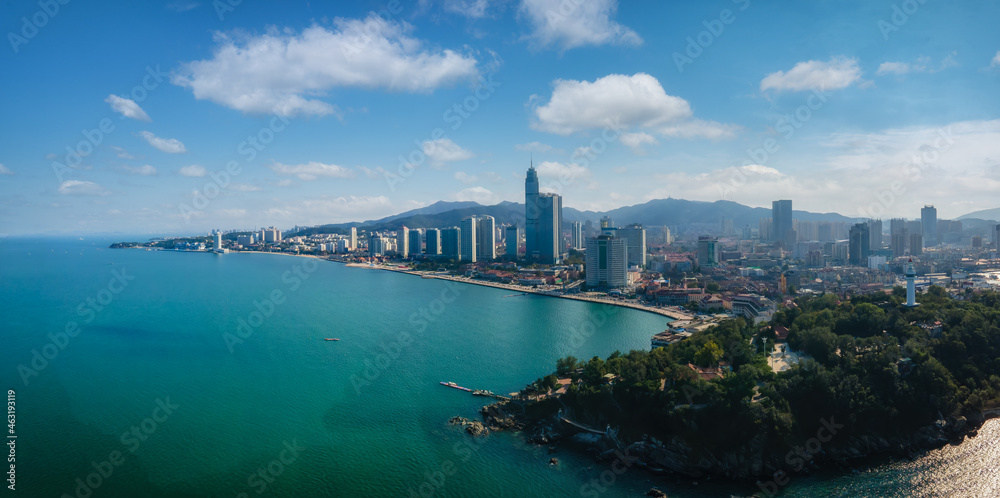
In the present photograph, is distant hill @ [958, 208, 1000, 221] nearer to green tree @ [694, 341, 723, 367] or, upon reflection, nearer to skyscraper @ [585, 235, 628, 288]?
skyscraper @ [585, 235, 628, 288]

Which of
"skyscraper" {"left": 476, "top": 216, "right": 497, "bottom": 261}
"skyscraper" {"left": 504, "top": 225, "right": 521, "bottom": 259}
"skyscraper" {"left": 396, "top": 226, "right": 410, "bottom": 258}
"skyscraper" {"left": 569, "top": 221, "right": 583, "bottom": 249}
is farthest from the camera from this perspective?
"skyscraper" {"left": 569, "top": 221, "right": 583, "bottom": 249}

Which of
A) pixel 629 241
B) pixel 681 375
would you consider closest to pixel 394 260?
pixel 629 241

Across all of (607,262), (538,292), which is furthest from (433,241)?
(607,262)

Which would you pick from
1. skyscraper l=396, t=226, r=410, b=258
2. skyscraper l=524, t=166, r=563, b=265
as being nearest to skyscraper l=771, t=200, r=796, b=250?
skyscraper l=524, t=166, r=563, b=265

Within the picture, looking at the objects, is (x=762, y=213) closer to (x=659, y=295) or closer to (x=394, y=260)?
(x=394, y=260)

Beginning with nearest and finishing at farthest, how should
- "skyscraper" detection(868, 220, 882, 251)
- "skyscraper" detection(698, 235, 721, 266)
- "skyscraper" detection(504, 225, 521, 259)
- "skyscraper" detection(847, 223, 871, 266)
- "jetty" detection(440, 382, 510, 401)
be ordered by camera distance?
"jetty" detection(440, 382, 510, 401)
"skyscraper" detection(847, 223, 871, 266)
"skyscraper" detection(698, 235, 721, 266)
"skyscraper" detection(868, 220, 882, 251)
"skyscraper" detection(504, 225, 521, 259)

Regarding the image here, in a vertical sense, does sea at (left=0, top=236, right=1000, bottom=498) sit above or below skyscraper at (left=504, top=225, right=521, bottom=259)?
below

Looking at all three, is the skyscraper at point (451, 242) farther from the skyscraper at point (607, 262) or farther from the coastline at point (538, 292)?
the skyscraper at point (607, 262)
